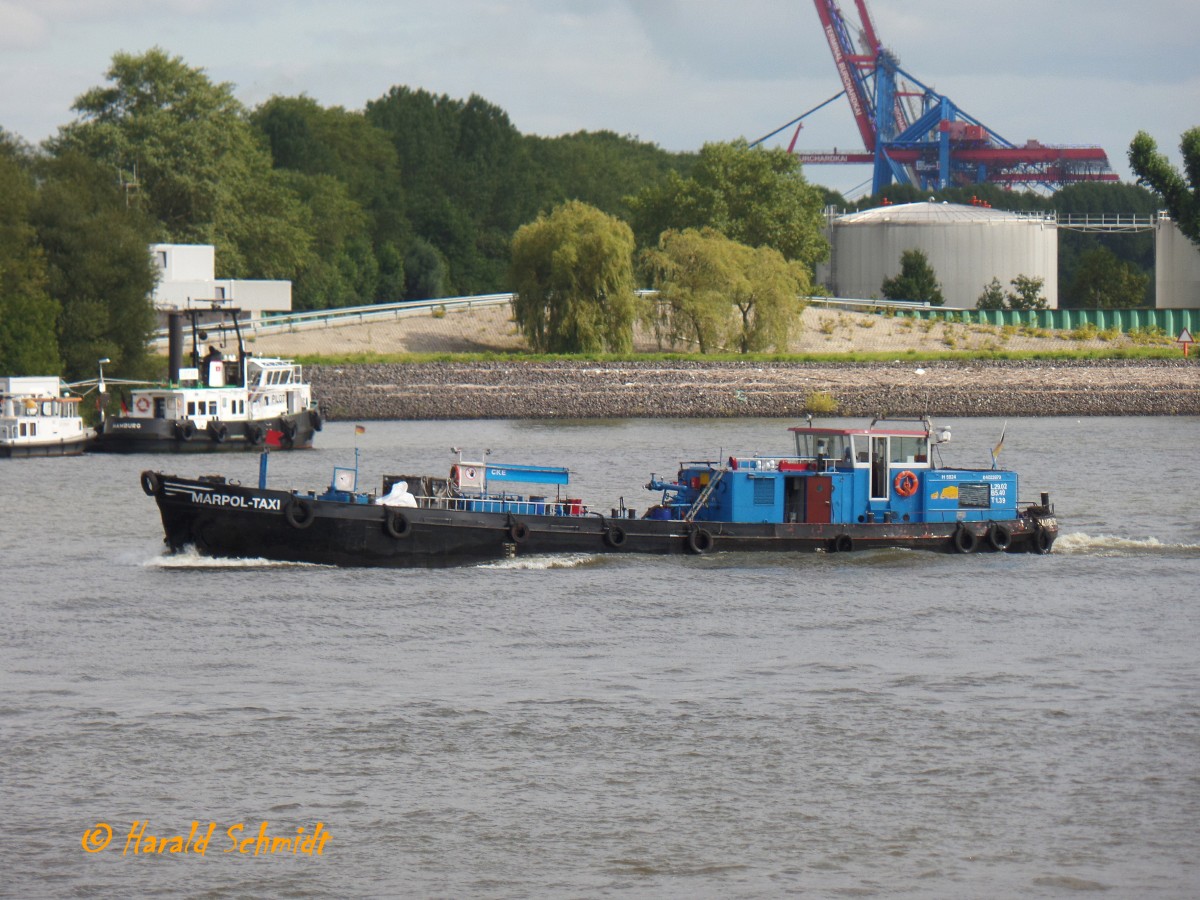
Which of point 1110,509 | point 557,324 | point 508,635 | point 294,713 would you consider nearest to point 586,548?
point 508,635

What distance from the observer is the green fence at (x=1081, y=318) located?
387 feet

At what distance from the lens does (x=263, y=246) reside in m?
112

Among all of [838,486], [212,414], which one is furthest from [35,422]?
[838,486]

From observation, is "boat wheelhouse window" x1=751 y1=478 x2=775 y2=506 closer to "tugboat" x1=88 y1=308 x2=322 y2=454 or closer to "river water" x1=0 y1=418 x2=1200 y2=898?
"river water" x1=0 y1=418 x2=1200 y2=898

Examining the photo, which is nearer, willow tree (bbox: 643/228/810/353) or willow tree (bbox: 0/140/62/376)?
willow tree (bbox: 0/140/62/376)

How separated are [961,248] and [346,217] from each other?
1737 inches

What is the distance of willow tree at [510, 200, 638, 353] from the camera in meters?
93.5

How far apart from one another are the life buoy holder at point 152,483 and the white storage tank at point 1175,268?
11204 cm

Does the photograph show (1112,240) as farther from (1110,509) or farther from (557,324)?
(1110,509)

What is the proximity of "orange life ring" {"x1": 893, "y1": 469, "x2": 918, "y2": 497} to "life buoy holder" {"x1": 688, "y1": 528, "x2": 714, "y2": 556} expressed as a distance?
13.0ft

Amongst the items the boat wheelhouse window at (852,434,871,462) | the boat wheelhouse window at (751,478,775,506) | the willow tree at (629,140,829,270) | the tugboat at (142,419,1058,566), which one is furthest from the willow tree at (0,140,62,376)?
the willow tree at (629,140,829,270)

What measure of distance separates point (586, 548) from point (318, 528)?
16.4 feet

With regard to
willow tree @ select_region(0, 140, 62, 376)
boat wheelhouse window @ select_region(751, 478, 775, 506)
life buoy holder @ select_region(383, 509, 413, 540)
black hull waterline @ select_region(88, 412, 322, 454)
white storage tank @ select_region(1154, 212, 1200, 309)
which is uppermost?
white storage tank @ select_region(1154, 212, 1200, 309)

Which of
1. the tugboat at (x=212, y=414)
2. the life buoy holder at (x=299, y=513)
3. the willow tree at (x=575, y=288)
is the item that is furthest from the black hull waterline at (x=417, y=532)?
the willow tree at (x=575, y=288)
